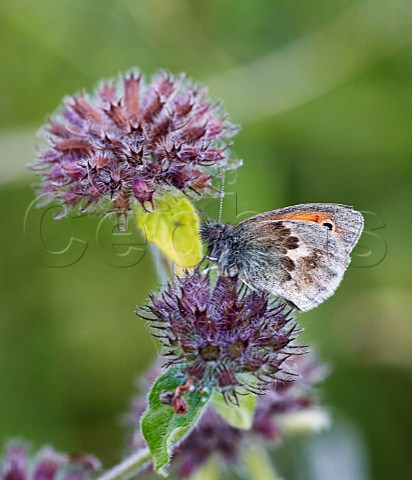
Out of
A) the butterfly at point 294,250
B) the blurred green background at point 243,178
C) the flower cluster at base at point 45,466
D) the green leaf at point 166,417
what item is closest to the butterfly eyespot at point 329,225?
the butterfly at point 294,250

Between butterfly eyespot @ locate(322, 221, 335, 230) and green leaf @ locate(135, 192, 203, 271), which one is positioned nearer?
butterfly eyespot @ locate(322, 221, 335, 230)

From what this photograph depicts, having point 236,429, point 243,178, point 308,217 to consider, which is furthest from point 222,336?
point 243,178

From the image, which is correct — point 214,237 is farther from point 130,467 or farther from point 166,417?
point 130,467

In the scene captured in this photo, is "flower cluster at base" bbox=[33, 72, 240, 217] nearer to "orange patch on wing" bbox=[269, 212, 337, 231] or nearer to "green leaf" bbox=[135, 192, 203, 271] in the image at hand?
"green leaf" bbox=[135, 192, 203, 271]

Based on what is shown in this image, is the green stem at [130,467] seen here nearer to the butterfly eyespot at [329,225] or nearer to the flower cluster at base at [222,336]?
the flower cluster at base at [222,336]

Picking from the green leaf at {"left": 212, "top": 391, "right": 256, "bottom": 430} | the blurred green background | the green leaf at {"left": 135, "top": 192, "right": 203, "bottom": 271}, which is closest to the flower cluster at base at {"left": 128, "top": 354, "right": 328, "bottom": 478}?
the green leaf at {"left": 212, "top": 391, "right": 256, "bottom": 430}

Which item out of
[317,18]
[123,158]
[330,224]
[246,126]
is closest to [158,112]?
[123,158]

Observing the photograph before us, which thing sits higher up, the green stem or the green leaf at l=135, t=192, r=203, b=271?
the green leaf at l=135, t=192, r=203, b=271
